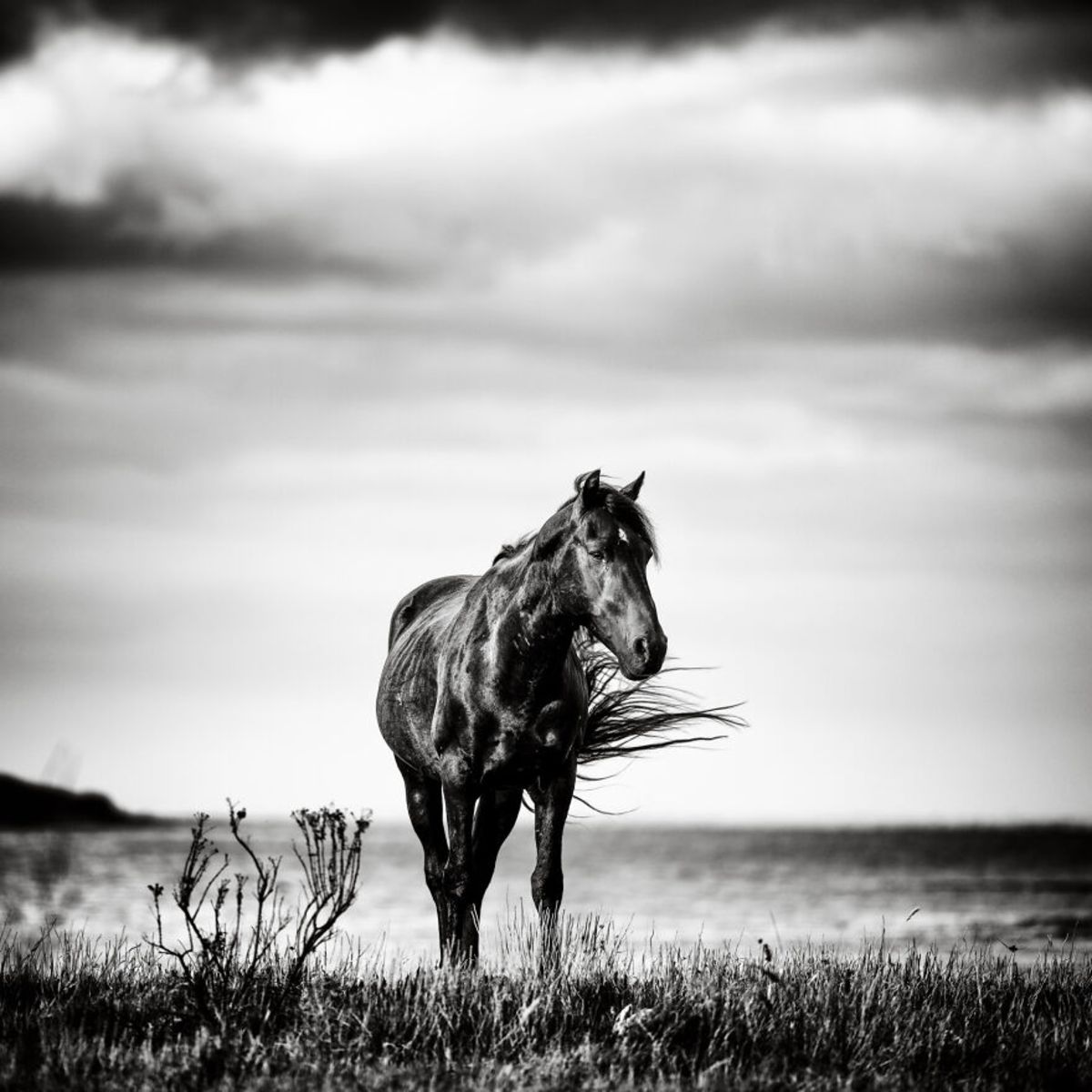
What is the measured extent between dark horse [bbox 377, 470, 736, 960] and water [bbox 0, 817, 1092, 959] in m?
0.52

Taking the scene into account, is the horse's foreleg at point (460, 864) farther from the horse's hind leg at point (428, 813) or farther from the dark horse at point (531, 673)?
the horse's hind leg at point (428, 813)

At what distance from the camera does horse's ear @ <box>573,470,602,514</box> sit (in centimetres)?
Answer: 652

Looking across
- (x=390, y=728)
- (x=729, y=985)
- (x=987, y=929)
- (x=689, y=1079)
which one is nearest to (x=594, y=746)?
(x=390, y=728)

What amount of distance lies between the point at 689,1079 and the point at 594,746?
3899mm

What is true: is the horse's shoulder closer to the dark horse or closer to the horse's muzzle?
the dark horse

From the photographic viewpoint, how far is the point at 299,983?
20.8 ft

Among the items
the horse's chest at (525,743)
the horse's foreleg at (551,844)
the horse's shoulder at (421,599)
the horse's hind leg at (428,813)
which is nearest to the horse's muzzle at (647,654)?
the horse's chest at (525,743)

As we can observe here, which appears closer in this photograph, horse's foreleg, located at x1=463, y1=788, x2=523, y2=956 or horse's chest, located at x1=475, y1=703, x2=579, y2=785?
horse's chest, located at x1=475, y1=703, x2=579, y2=785

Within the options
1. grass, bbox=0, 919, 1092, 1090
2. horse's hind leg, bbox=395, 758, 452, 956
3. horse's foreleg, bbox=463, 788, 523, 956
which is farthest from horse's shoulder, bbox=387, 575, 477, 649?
grass, bbox=0, 919, 1092, 1090

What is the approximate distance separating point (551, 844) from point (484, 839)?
21.5 inches

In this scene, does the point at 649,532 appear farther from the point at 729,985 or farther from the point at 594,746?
the point at 594,746

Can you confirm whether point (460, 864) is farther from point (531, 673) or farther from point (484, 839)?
point (531, 673)

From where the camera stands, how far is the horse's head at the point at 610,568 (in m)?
6.17

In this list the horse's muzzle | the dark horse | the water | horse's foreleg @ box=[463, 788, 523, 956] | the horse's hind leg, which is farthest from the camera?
the water
